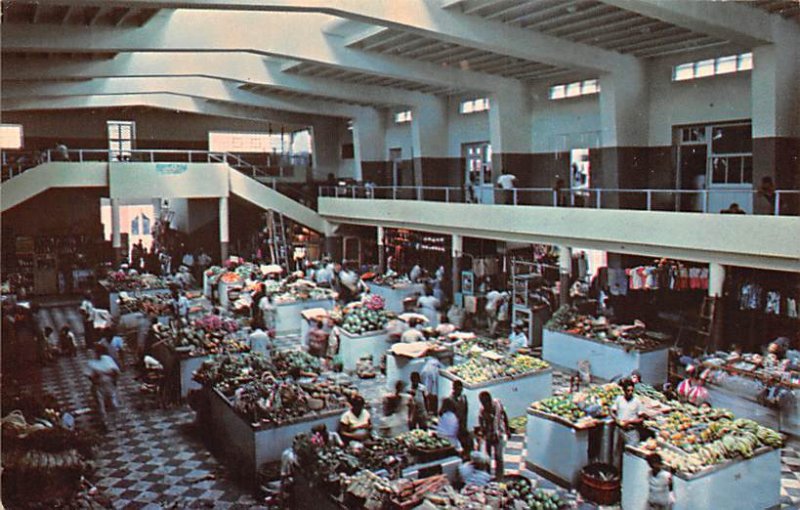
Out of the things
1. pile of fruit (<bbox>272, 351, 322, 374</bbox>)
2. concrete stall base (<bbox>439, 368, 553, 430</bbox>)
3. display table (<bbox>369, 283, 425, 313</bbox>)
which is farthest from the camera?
display table (<bbox>369, 283, 425, 313</bbox>)

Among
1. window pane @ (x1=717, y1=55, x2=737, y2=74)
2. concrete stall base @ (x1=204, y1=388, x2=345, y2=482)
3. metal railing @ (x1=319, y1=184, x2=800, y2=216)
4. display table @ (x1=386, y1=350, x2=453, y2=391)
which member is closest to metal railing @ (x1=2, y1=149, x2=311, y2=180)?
metal railing @ (x1=319, y1=184, x2=800, y2=216)

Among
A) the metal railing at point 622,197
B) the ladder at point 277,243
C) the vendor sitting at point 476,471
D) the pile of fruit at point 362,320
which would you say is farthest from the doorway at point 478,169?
the vendor sitting at point 476,471

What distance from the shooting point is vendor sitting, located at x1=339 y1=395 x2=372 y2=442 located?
11.5 meters

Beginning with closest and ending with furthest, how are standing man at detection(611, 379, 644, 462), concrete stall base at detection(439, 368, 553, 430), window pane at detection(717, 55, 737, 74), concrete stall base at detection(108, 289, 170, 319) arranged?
1. standing man at detection(611, 379, 644, 462)
2. concrete stall base at detection(439, 368, 553, 430)
3. window pane at detection(717, 55, 737, 74)
4. concrete stall base at detection(108, 289, 170, 319)

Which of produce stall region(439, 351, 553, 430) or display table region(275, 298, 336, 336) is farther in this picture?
display table region(275, 298, 336, 336)

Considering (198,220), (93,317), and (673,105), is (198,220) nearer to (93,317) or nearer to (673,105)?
(93,317)

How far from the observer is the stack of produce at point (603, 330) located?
16.5m

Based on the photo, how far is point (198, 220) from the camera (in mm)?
36875

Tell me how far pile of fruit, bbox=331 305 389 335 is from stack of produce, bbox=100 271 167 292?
8.61m

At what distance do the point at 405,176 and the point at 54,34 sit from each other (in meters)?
19.2

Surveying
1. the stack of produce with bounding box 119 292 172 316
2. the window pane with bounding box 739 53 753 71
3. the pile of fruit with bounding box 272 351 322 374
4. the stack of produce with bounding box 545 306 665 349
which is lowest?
the pile of fruit with bounding box 272 351 322 374

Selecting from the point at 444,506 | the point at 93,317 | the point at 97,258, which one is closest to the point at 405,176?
the point at 97,258

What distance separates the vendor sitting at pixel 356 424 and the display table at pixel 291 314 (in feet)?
33.6

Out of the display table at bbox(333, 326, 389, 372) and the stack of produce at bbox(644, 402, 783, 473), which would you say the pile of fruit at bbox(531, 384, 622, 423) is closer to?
the stack of produce at bbox(644, 402, 783, 473)
